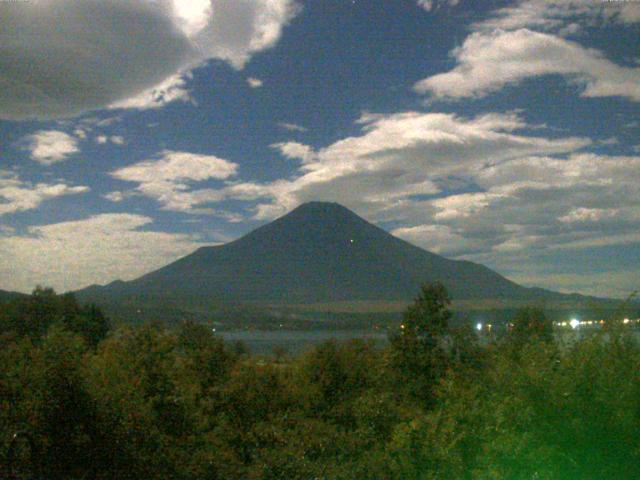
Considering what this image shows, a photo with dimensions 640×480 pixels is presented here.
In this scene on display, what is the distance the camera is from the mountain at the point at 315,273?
123 m

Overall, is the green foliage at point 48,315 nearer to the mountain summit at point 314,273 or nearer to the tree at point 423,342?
the tree at point 423,342

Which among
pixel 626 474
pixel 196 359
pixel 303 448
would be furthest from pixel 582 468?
pixel 196 359

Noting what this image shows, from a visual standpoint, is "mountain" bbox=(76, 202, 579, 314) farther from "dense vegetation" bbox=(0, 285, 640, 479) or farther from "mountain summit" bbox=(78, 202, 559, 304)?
"dense vegetation" bbox=(0, 285, 640, 479)

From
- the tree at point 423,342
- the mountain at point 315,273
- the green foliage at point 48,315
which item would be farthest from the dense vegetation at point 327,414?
the mountain at point 315,273

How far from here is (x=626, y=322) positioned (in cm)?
1195

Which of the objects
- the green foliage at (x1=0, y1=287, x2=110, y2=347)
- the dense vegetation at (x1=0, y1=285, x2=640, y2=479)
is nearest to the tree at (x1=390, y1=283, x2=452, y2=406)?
the dense vegetation at (x1=0, y1=285, x2=640, y2=479)

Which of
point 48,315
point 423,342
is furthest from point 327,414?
point 48,315

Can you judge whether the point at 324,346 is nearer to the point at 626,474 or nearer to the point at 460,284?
the point at 626,474

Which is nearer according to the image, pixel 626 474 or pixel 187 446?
pixel 626 474

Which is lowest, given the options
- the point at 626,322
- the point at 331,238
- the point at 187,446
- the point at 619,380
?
the point at 187,446

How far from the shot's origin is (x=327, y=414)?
960 inches

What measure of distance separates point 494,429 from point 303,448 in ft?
22.0

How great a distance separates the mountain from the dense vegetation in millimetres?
82403

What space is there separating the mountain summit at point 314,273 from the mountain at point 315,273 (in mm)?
142
